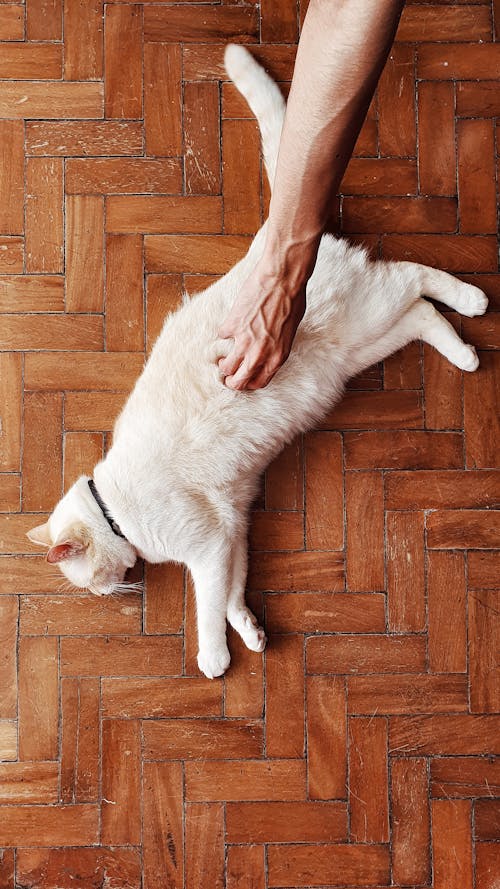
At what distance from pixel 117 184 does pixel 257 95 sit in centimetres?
46

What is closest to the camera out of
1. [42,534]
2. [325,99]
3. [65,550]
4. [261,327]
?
[325,99]

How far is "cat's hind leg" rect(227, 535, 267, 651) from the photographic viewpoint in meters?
1.83

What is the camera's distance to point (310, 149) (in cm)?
105

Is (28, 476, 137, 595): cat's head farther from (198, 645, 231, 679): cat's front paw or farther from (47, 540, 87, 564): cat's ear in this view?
(198, 645, 231, 679): cat's front paw

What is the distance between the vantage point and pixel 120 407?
192 cm

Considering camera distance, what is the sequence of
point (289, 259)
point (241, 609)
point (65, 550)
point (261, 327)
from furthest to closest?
point (241, 609), point (65, 550), point (261, 327), point (289, 259)

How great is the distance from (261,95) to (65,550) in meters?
1.30

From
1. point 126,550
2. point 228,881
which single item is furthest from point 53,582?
point 228,881

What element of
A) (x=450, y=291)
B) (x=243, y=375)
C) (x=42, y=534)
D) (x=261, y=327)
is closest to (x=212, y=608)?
(x=42, y=534)

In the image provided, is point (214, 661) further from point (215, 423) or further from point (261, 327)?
point (261, 327)

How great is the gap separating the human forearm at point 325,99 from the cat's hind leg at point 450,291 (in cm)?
67

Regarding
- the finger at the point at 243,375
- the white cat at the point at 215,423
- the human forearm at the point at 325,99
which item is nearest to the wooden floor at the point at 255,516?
the white cat at the point at 215,423

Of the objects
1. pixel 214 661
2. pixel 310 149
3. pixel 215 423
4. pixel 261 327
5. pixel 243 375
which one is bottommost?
pixel 214 661

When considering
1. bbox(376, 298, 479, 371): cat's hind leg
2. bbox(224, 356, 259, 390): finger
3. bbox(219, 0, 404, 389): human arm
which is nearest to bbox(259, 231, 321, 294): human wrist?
bbox(219, 0, 404, 389): human arm
